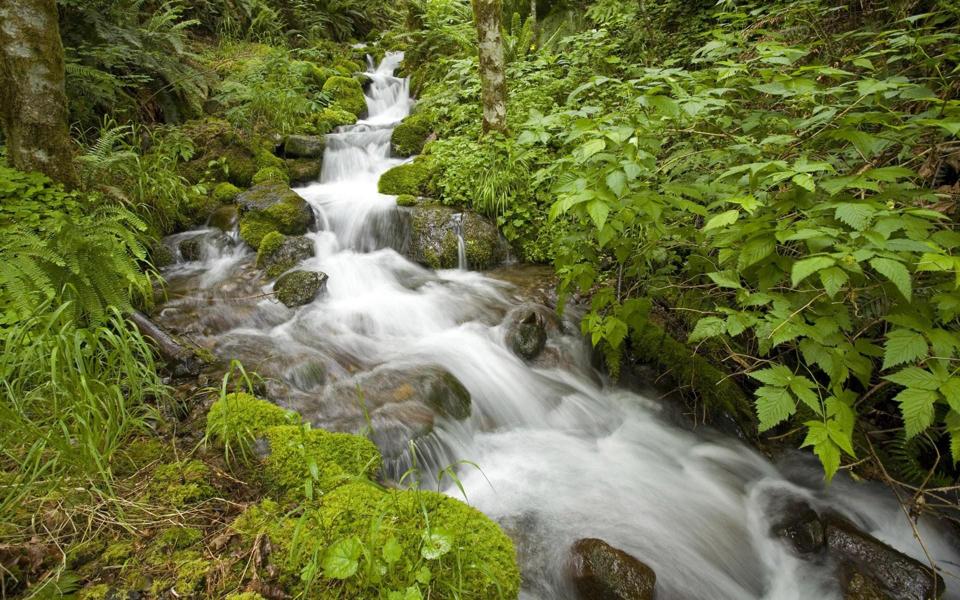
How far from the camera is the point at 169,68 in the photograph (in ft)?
23.0

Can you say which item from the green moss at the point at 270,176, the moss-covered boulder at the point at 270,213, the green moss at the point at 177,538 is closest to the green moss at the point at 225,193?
the moss-covered boulder at the point at 270,213

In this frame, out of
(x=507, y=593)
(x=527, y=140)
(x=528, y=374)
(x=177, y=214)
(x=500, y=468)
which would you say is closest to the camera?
(x=507, y=593)

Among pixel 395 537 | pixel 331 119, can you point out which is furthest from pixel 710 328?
pixel 331 119

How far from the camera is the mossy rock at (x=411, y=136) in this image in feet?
28.0

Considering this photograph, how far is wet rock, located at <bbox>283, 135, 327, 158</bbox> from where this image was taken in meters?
8.17

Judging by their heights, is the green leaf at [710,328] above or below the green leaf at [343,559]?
above

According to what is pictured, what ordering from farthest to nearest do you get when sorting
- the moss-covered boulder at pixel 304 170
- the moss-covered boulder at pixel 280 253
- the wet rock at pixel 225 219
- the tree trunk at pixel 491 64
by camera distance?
the moss-covered boulder at pixel 304 170 → the wet rock at pixel 225 219 → the moss-covered boulder at pixel 280 253 → the tree trunk at pixel 491 64

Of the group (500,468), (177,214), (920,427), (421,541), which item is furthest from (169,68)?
(920,427)

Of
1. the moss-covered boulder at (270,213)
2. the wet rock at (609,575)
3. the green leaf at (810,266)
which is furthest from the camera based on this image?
the moss-covered boulder at (270,213)

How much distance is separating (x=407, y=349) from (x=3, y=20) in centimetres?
410

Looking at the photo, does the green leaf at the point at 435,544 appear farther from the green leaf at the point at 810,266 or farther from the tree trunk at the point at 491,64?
the tree trunk at the point at 491,64

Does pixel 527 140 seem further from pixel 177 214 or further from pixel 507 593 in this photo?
pixel 177 214

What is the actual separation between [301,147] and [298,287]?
4.17 metres

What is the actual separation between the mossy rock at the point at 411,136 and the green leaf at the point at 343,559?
778 cm
